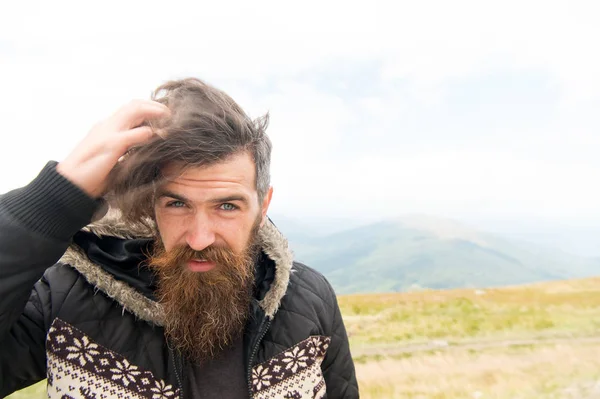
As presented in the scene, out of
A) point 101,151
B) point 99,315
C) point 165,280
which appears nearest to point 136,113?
point 101,151

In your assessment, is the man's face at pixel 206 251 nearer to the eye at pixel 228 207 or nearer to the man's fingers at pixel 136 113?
the eye at pixel 228 207

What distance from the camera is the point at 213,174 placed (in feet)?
5.91

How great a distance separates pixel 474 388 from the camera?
15.6 feet

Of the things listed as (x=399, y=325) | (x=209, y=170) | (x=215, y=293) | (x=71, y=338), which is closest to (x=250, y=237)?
(x=215, y=293)

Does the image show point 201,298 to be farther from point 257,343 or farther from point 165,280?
point 257,343

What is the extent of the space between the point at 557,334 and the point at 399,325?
2212 mm

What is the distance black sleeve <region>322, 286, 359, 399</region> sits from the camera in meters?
2.28

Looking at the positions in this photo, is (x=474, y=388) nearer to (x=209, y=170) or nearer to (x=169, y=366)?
(x=169, y=366)

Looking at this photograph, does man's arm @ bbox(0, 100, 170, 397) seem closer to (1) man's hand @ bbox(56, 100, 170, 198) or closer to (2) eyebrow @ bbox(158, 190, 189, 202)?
(1) man's hand @ bbox(56, 100, 170, 198)

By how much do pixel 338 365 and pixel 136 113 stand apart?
165cm

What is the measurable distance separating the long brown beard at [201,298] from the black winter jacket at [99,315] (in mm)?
61

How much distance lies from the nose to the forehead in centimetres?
16

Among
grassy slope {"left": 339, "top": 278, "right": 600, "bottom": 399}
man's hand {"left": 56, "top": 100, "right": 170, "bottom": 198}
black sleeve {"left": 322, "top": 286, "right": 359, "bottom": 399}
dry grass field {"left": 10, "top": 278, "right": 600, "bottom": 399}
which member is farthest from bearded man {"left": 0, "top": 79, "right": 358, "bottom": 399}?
grassy slope {"left": 339, "top": 278, "right": 600, "bottom": 399}

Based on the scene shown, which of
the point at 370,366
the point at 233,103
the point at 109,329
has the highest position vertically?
the point at 233,103
